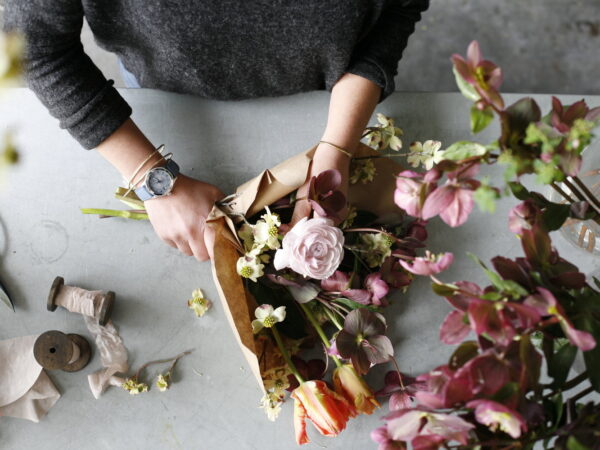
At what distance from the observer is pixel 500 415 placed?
372 mm

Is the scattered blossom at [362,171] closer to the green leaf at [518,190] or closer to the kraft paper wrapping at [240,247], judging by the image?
the kraft paper wrapping at [240,247]

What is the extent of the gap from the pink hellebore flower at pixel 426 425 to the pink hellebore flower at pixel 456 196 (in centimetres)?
15

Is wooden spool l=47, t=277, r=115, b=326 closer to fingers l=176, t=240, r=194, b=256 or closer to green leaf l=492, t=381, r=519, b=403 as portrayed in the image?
fingers l=176, t=240, r=194, b=256

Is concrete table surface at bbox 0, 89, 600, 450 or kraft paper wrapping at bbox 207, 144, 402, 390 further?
concrete table surface at bbox 0, 89, 600, 450

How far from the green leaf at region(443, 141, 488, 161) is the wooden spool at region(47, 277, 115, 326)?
0.61 m

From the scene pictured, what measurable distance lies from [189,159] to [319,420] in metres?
0.47

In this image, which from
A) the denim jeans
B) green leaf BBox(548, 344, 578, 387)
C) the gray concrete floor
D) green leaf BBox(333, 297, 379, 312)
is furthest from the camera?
the gray concrete floor

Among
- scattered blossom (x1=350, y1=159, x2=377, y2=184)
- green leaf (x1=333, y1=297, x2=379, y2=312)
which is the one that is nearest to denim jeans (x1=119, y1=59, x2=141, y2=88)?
scattered blossom (x1=350, y1=159, x2=377, y2=184)

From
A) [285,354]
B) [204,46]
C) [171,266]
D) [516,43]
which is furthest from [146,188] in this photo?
[516,43]

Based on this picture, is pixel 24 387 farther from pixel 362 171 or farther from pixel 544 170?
pixel 544 170

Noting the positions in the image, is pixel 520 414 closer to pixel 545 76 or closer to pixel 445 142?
pixel 445 142

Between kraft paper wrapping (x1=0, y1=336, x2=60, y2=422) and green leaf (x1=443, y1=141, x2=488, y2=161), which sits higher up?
green leaf (x1=443, y1=141, x2=488, y2=161)

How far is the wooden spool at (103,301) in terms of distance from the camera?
0.81 meters

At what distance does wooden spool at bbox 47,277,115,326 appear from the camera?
807mm
